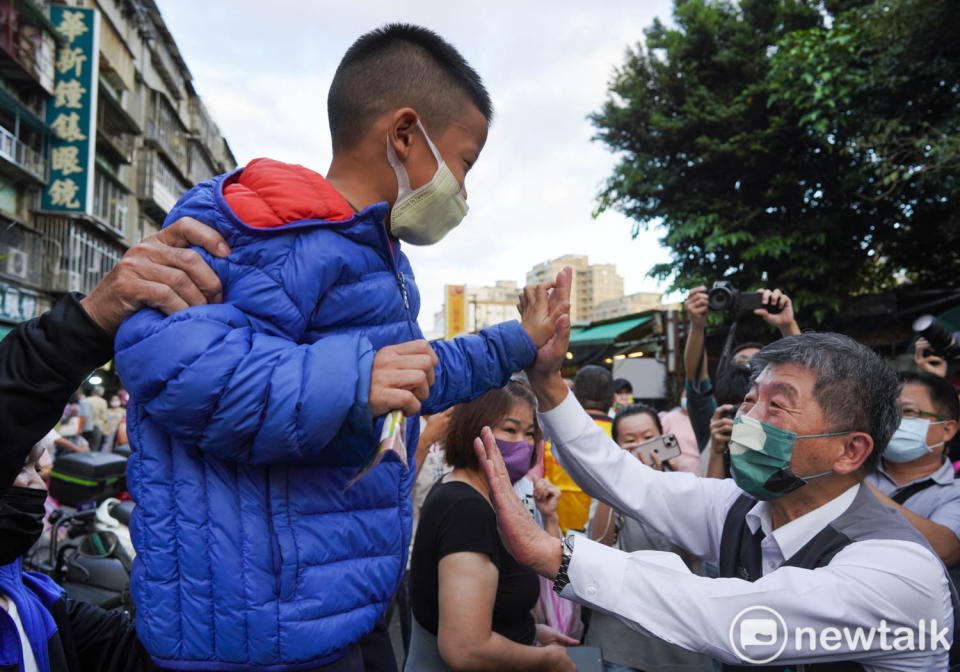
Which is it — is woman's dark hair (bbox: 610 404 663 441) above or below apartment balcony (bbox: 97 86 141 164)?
below

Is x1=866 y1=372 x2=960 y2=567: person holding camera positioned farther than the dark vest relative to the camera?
Yes

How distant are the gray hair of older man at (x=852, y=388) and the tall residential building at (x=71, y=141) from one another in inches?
657

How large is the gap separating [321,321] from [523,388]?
5.75 ft

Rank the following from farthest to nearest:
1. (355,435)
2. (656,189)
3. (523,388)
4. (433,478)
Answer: (656,189) < (433,478) < (523,388) < (355,435)

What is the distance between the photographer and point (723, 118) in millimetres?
13242

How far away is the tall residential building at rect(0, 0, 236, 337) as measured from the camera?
60.9ft

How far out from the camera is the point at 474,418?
2713 mm

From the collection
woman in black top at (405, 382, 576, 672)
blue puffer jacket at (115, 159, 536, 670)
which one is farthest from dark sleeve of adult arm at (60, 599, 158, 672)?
woman in black top at (405, 382, 576, 672)

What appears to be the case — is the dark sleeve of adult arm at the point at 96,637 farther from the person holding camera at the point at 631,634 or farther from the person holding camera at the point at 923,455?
the person holding camera at the point at 923,455

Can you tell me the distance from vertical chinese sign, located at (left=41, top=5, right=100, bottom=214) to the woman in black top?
2091cm

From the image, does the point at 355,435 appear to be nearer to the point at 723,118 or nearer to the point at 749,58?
the point at 723,118

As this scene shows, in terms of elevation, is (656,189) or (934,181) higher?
(656,189)

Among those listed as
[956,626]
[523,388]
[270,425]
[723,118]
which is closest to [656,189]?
[723,118]

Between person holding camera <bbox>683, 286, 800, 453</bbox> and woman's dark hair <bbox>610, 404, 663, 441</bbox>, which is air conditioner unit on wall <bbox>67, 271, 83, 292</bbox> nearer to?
woman's dark hair <bbox>610, 404, 663, 441</bbox>
